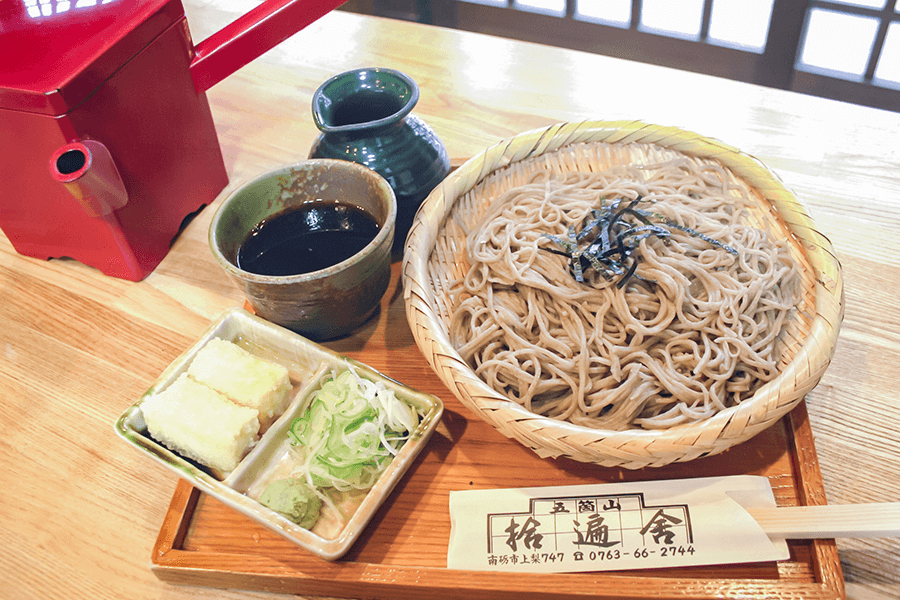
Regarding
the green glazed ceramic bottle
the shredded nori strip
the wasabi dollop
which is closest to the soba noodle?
the shredded nori strip

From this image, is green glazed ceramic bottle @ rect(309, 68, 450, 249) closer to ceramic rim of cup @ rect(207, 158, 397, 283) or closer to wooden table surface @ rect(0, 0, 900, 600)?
ceramic rim of cup @ rect(207, 158, 397, 283)

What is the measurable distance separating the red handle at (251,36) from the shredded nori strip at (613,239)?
0.90 metres

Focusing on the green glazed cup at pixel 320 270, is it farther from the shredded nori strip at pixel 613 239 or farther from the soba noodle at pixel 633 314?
the shredded nori strip at pixel 613 239

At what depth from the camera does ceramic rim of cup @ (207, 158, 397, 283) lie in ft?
4.18

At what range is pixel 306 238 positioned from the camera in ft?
5.05

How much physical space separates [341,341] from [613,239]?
0.69 m

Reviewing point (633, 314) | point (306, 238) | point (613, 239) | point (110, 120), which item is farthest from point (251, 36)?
point (633, 314)

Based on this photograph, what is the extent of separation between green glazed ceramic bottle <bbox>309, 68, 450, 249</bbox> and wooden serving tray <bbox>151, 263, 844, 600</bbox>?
590 millimetres

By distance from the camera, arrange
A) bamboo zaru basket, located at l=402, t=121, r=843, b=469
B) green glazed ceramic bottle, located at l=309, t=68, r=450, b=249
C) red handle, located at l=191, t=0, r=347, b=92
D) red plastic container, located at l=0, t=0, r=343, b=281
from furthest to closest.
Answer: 1. red handle, located at l=191, t=0, r=347, b=92
2. green glazed ceramic bottle, located at l=309, t=68, r=450, b=249
3. red plastic container, located at l=0, t=0, r=343, b=281
4. bamboo zaru basket, located at l=402, t=121, r=843, b=469

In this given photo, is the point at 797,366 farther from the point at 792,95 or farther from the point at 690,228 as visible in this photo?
the point at 792,95

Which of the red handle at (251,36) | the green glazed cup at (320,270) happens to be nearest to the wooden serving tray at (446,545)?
the green glazed cup at (320,270)

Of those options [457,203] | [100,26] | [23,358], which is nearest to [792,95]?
[457,203]

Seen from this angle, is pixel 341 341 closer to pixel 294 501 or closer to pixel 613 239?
pixel 294 501

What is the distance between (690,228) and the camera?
1.54 m
